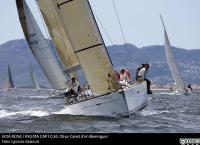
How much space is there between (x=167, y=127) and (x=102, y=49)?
6279 millimetres

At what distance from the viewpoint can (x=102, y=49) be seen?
2464 centimetres

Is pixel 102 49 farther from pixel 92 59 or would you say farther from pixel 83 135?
pixel 83 135

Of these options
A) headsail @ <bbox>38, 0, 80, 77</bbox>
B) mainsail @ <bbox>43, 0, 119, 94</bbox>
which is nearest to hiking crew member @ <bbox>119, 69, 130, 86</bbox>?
mainsail @ <bbox>43, 0, 119, 94</bbox>

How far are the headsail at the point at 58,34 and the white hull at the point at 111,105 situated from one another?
28.2 ft

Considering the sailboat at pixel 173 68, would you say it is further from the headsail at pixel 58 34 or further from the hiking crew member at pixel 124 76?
the hiking crew member at pixel 124 76

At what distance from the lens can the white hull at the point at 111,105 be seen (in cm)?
2353

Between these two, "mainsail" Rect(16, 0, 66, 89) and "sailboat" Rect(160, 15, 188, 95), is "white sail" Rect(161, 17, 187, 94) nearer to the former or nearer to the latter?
"sailboat" Rect(160, 15, 188, 95)

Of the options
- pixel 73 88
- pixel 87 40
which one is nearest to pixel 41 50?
pixel 73 88

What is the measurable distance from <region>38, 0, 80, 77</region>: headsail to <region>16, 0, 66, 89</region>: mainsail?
6.93 meters

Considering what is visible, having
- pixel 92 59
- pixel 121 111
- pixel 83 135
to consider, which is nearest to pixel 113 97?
pixel 121 111

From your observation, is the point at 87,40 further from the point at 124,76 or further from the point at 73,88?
the point at 124,76

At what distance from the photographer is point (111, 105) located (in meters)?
23.8

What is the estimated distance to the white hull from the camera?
23.5 meters

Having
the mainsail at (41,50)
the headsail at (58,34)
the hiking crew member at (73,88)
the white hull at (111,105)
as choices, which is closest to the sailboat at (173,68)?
the mainsail at (41,50)
